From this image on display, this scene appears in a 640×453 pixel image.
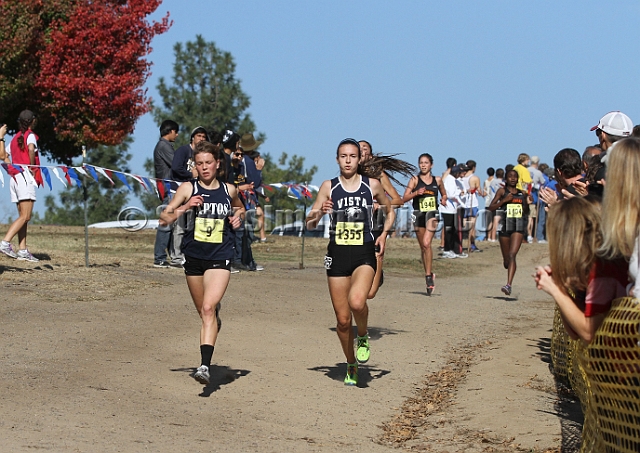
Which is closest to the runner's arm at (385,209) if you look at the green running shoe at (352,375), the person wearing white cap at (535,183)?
the green running shoe at (352,375)

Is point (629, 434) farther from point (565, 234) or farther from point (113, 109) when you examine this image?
point (113, 109)

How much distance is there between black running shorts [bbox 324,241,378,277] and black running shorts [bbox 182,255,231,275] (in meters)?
0.85

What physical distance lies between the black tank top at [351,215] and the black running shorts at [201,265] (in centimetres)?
95

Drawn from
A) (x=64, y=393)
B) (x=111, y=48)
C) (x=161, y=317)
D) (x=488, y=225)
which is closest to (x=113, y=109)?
(x=111, y=48)

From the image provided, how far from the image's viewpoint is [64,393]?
7094 millimetres

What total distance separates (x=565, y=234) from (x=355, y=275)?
12.0 ft

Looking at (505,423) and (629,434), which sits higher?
(629,434)

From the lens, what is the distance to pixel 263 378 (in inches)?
328

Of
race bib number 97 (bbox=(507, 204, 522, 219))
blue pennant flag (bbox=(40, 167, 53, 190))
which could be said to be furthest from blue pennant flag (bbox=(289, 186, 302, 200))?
blue pennant flag (bbox=(40, 167, 53, 190))

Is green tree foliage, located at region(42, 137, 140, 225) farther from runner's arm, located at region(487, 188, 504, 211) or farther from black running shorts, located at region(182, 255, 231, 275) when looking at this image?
black running shorts, located at region(182, 255, 231, 275)

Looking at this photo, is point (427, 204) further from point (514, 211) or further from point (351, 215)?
point (351, 215)

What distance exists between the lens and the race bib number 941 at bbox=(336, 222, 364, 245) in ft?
26.9

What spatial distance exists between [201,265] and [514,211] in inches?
328

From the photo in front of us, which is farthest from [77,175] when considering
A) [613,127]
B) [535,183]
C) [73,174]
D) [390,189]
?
[535,183]
